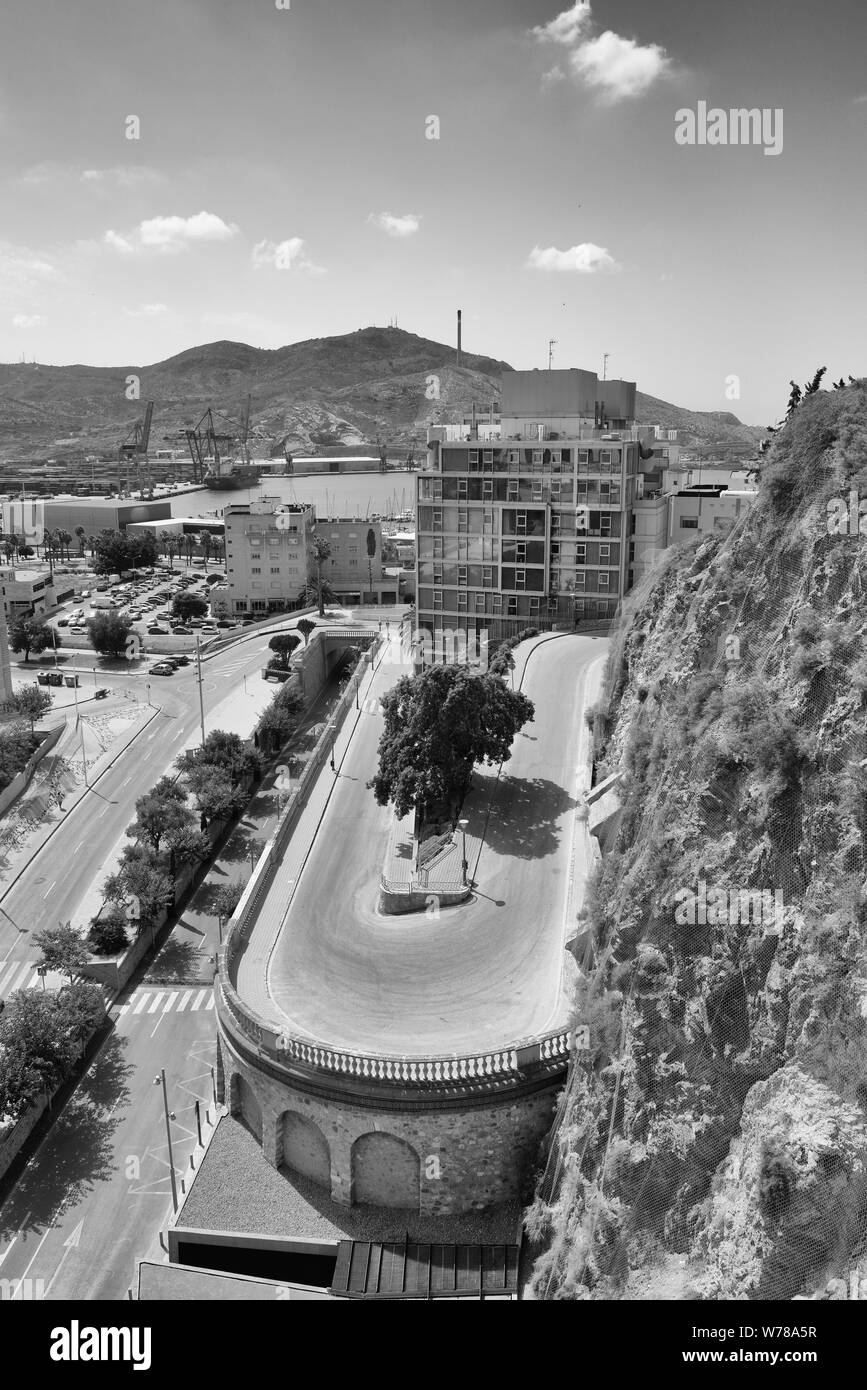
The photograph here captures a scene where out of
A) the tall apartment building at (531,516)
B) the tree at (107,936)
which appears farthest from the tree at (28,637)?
the tree at (107,936)

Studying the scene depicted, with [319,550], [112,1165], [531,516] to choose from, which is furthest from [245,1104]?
[319,550]

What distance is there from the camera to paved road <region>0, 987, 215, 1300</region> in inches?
845

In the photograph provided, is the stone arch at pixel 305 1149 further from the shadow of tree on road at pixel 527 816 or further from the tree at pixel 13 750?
the tree at pixel 13 750

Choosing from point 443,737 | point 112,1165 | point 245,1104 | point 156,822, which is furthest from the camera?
point 156,822

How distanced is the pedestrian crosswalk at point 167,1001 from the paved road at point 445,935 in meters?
6.28

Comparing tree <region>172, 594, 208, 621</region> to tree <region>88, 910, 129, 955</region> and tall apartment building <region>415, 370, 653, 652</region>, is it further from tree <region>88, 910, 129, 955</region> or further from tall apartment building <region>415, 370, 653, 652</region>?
tree <region>88, 910, 129, 955</region>

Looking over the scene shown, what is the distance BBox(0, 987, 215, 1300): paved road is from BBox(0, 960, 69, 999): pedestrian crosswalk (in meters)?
3.12

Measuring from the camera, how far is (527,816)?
3067 cm

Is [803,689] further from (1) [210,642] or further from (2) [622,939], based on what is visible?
(1) [210,642]

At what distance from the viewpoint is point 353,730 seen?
4159cm

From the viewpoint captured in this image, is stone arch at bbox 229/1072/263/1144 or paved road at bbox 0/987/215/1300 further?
stone arch at bbox 229/1072/263/1144

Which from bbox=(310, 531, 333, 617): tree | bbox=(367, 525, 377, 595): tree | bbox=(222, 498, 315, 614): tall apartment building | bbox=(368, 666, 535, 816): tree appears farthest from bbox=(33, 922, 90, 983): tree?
bbox=(367, 525, 377, 595): tree

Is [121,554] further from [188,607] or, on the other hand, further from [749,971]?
[749,971]

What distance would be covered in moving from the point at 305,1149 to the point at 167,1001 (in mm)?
12282
